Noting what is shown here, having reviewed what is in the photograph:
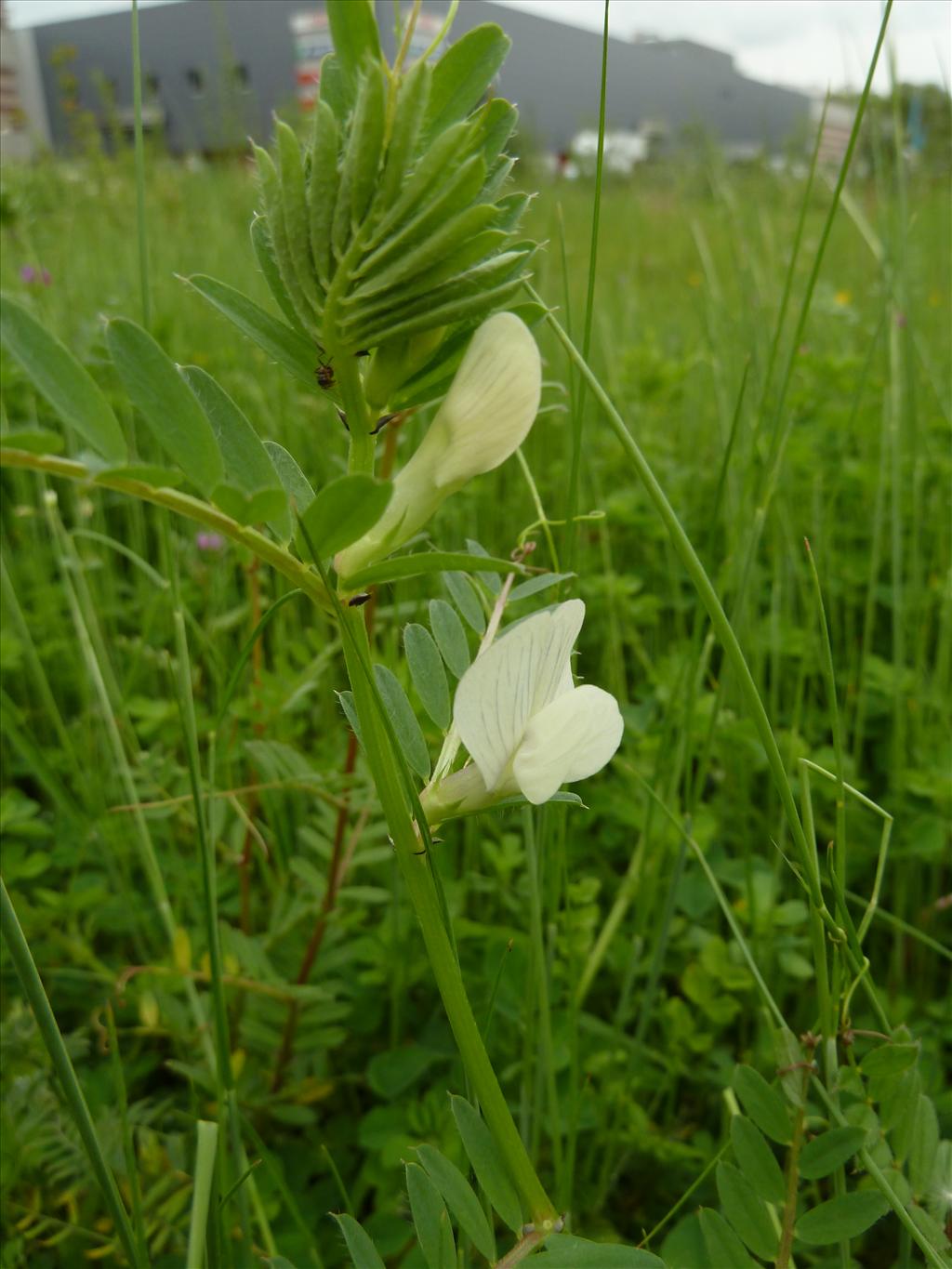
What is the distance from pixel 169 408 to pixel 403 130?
0.10m

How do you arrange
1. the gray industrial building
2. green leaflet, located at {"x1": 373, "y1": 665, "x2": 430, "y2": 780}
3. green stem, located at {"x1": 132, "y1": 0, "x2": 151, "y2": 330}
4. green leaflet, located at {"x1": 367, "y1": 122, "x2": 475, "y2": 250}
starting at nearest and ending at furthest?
green leaflet, located at {"x1": 367, "y1": 122, "x2": 475, "y2": 250} < green leaflet, located at {"x1": 373, "y1": 665, "x2": 430, "y2": 780} < green stem, located at {"x1": 132, "y1": 0, "x2": 151, "y2": 330} < the gray industrial building

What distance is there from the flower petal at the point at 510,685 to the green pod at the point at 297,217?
0.11 metres

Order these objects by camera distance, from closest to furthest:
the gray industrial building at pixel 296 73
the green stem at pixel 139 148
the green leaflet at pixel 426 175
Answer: the green leaflet at pixel 426 175 < the green stem at pixel 139 148 < the gray industrial building at pixel 296 73

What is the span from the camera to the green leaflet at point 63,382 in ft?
0.89

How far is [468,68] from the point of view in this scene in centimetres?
28

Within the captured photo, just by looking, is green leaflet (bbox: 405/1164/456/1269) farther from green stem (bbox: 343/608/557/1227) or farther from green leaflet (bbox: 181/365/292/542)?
green leaflet (bbox: 181/365/292/542)

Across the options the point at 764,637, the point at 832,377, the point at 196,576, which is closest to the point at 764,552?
the point at 764,637

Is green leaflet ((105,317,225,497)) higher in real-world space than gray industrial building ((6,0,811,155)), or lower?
lower

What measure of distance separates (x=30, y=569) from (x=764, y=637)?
2.63 feet

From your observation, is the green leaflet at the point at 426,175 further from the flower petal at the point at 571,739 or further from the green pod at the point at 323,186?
the flower petal at the point at 571,739

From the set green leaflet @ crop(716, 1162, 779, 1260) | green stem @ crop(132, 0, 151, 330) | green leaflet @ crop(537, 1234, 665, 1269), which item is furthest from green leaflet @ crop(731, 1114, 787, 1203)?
green stem @ crop(132, 0, 151, 330)

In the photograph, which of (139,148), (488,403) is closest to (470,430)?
(488,403)

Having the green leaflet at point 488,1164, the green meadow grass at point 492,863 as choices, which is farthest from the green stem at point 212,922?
the green leaflet at point 488,1164

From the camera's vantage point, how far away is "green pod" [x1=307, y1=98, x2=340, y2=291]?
252 millimetres
